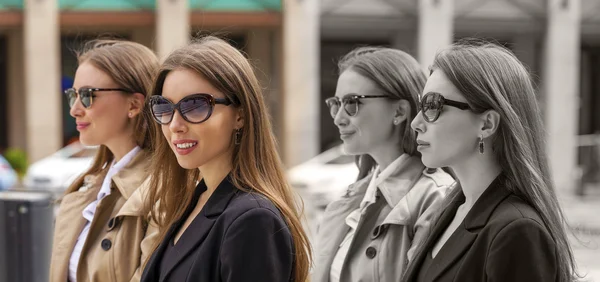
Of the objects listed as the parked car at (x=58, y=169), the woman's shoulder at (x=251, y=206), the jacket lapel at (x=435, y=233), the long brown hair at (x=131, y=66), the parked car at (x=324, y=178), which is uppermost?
the long brown hair at (x=131, y=66)

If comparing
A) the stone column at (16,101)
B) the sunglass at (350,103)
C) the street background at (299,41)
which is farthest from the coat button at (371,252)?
the stone column at (16,101)

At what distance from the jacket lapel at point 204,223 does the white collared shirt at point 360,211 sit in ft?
3.12

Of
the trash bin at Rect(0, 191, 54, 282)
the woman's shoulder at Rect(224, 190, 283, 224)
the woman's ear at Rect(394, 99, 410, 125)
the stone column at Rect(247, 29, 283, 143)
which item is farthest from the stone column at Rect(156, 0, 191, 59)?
the woman's shoulder at Rect(224, 190, 283, 224)

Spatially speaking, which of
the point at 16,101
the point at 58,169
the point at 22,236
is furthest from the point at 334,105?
the point at 16,101

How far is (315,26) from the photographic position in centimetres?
1986

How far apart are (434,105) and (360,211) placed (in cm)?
115

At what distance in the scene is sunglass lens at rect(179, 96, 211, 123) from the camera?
259 cm

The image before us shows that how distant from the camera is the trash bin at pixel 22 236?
16.9 ft

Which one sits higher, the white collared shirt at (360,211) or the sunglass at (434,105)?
the sunglass at (434,105)

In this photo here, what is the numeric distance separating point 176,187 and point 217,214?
50 centimetres

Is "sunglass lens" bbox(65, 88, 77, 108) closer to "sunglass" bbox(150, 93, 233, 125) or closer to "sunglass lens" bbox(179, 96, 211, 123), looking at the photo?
"sunglass" bbox(150, 93, 233, 125)

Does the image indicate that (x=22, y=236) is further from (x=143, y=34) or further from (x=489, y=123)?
(x=143, y=34)

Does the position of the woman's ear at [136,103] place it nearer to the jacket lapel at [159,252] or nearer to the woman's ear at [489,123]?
the jacket lapel at [159,252]

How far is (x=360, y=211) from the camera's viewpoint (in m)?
3.53
